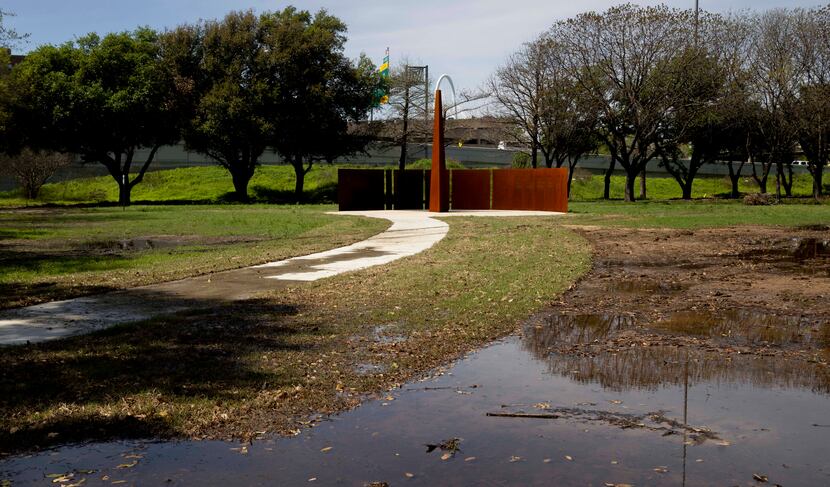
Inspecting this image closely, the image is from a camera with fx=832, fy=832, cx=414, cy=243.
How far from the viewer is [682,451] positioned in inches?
215

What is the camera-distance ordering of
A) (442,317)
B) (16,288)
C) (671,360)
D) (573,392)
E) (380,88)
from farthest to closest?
(380,88), (16,288), (442,317), (671,360), (573,392)

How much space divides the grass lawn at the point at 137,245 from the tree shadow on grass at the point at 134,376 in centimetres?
325

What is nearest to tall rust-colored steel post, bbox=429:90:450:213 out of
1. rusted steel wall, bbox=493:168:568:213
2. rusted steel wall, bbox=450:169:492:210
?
rusted steel wall, bbox=450:169:492:210

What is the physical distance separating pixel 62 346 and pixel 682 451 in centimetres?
574

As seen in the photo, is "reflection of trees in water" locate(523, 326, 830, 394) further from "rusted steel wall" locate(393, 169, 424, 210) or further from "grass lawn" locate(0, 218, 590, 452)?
"rusted steel wall" locate(393, 169, 424, 210)

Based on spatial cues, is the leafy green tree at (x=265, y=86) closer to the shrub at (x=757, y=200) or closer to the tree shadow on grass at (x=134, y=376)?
the shrub at (x=757, y=200)

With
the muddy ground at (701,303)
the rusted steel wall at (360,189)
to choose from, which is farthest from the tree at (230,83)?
the muddy ground at (701,303)

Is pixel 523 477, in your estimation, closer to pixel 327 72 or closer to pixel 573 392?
pixel 573 392

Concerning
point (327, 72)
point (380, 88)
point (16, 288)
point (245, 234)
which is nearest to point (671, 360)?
point (16, 288)

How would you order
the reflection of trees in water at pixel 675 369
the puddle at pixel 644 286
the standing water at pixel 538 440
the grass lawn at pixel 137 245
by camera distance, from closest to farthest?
the standing water at pixel 538 440
the reflection of trees in water at pixel 675 369
the puddle at pixel 644 286
the grass lawn at pixel 137 245

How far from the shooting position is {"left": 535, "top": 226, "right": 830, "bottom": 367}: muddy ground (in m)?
8.67

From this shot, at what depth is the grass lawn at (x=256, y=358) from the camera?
5871 mm

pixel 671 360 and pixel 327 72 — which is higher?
pixel 327 72

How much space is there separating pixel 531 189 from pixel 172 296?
28.7 metres
